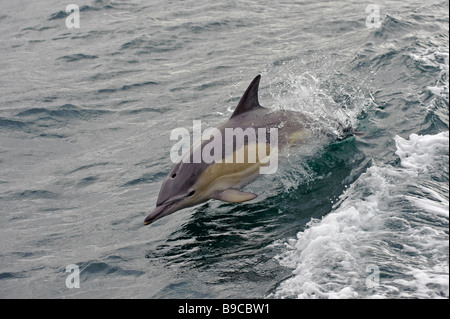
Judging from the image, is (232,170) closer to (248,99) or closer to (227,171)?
(227,171)

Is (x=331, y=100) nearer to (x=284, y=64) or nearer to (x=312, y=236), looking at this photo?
(x=284, y=64)

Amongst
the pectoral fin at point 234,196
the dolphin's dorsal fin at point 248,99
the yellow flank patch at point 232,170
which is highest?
the dolphin's dorsal fin at point 248,99

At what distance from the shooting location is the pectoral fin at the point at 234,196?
27.9ft

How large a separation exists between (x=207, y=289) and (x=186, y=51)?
1020 centimetres

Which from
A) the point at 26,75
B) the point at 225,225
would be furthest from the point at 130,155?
the point at 26,75

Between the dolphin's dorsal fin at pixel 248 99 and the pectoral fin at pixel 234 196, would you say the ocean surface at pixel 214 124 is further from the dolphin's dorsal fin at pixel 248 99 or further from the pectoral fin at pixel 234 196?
the dolphin's dorsal fin at pixel 248 99

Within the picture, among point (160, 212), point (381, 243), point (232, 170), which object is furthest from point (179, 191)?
point (381, 243)

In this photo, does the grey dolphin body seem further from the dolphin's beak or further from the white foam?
the white foam

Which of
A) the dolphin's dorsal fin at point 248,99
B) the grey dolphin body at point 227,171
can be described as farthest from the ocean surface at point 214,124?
the dolphin's dorsal fin at point 248,99

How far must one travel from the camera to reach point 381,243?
7.11 meters

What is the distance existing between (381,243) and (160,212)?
2940mm

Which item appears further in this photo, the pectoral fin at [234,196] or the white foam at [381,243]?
the pectoral fin at [234,196]

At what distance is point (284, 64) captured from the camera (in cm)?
1464

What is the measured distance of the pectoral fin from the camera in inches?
335
